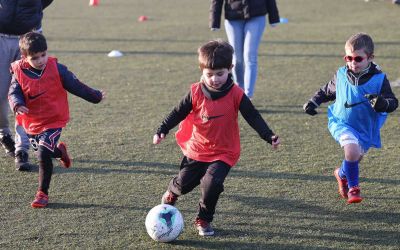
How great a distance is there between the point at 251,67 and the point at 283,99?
0.78m

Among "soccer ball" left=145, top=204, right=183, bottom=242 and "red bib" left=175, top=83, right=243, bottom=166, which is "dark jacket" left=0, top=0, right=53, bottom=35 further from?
"soccer ball" left=145, top=204, right=183, bottom=242

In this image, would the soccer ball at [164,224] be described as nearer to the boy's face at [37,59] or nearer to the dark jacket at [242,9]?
the boy's face at [37,59]

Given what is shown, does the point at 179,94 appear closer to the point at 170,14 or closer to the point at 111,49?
the point at 111,49

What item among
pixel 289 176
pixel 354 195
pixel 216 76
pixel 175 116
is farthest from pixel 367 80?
pixel 175 116

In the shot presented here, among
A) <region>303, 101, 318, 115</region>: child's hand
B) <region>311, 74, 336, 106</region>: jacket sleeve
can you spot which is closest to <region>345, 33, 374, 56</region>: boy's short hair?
<region>311, 74, 336, 106</region>: jacket sleeve

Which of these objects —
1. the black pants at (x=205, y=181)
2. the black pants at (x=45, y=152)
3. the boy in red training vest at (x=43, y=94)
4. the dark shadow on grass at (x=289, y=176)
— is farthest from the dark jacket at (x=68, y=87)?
the dark shadow on grass at (x=289, y=176)

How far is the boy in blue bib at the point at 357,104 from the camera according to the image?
5348 mm

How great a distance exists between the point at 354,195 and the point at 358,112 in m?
0.65

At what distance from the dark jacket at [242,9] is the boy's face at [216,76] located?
3.90 meters

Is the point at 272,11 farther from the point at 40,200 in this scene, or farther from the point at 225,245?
the point at 225,245

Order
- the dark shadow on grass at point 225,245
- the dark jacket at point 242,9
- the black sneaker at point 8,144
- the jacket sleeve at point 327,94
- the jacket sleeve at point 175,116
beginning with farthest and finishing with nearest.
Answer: the dark jacket at point 242,9
the black sneaker at point 8,144
the jacket sleeve at point 327,94
the jacket sleeve at point 175,116
the dark shadow on grass at point 225,245

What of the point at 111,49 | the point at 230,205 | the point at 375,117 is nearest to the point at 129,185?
the point at 230,205

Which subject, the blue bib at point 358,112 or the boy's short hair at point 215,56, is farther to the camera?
the blue bib at point 358,112

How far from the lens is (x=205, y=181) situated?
4.92 meters
